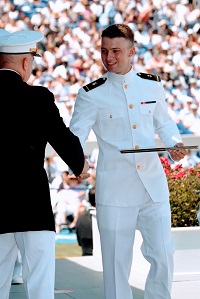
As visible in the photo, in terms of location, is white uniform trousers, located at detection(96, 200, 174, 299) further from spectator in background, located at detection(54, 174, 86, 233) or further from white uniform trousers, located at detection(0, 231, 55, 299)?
spectator in background, located at detection(54, 174, 86, 233)

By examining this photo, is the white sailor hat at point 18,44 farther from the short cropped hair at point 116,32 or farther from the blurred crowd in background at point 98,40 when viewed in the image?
the blurred crowd in background at point 98,40

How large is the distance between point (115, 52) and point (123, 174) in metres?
0.67

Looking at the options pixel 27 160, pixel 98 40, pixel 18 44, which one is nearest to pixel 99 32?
pixel 98 40

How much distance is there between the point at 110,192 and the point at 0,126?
1.21 metres

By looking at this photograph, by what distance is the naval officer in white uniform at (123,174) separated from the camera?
4527 mm

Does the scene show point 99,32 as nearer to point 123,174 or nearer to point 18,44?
point 123,174

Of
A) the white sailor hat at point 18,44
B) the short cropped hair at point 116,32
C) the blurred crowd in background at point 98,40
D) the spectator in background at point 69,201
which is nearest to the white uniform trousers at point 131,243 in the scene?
→ the short cropped hair at point 116,32

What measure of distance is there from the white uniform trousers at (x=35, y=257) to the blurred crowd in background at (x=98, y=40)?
9612mm

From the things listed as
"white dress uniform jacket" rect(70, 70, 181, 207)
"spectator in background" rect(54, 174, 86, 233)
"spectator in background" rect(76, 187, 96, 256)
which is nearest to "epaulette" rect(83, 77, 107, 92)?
"white dress uniform jacket" rect(70, 70, 181, 207)

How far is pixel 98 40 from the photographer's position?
1434 cm

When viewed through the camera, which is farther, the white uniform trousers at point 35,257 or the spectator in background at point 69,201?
the spectator in background at point 69,201

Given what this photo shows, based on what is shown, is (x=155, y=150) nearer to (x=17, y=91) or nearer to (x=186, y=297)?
(x=17, y=91)

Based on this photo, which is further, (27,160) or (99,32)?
(99,32)

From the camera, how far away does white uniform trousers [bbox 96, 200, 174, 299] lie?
14.9 feet
